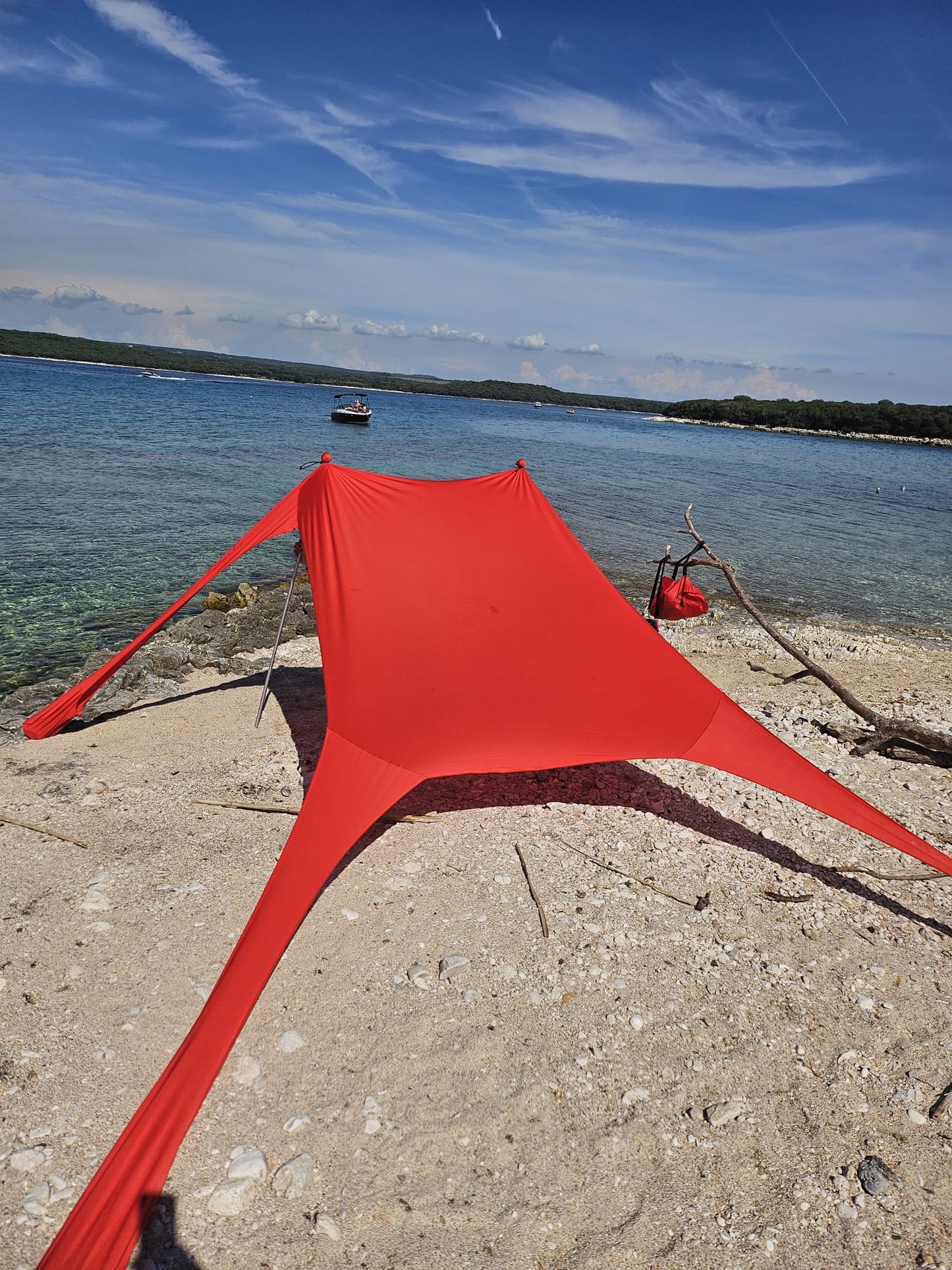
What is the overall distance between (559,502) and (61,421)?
27048 millimetres

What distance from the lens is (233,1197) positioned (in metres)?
3.04

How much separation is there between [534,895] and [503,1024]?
1.07 metres

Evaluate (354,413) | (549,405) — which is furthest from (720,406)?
(354,413)

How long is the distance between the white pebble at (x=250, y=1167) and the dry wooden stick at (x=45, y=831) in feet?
9.57

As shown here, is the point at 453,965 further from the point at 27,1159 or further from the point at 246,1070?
the point at 27,1159

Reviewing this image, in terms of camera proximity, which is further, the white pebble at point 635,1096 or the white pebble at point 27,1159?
the white pebble at point 635,1096

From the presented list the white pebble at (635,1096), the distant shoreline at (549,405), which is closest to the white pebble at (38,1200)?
the white pebble at (635,1096)

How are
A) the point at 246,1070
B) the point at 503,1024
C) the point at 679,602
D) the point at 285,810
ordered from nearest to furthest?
the point at 246,1070 < the point at 503,1024 < the point at 285,810 < the point at 679,602

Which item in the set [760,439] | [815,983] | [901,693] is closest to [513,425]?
[760,439]

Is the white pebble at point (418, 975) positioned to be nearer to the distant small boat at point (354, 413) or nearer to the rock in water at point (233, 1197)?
the rock in water at point (233, 1197)

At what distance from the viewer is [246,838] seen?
5.54 m

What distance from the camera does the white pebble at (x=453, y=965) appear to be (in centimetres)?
430

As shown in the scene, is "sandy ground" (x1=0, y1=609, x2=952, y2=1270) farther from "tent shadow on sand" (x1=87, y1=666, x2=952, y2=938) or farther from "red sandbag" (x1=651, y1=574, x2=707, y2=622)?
"red sandbag" (x1=651, y1=574, x2=707, y2=622)

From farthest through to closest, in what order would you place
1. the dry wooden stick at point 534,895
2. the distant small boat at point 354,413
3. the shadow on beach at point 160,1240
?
1. the distant small boat at point 354,413
2. the dry wooden stick at point 534,895
3. the shadow on beach at point 160,1240
